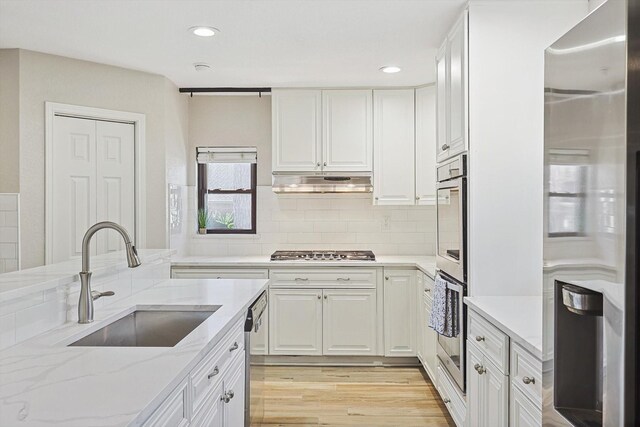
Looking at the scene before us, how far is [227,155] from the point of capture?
480 centimetres

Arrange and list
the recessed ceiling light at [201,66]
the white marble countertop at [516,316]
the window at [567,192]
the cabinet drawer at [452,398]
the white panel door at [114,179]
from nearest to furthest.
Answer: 1. the window at [567,192]
2. the white marble countertop at [516,316]
3. the cabinet drawer at [452,398]
4. the recessed ceiling light at [201,66]
5. the white panel door at [114,179]

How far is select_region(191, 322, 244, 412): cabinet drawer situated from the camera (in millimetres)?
1604

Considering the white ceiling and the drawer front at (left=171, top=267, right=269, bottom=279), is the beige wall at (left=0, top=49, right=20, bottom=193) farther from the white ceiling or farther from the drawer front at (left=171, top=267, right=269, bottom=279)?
the drawer front at (left=171, top=267, right=269, bottom=279)

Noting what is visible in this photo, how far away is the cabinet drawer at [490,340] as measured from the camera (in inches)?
77.7

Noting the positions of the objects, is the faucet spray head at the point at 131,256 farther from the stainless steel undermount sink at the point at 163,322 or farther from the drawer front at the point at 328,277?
the drawer front at the point at 328,277

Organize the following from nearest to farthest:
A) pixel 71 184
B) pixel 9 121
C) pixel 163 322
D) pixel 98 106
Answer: pixel 163 322 < pixel 9 121 < pixel 71 184 < pixel 98 106

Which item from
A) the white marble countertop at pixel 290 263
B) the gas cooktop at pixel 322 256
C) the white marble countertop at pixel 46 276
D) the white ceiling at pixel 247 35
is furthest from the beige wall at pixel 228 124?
the white marble countertop at pixel 46 276

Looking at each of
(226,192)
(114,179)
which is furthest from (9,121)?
(226,192)

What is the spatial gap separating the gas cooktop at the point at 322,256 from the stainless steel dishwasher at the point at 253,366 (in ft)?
4.59

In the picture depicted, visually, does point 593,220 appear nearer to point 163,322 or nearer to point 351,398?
point 163,322

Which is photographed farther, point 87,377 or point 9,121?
point 9,121

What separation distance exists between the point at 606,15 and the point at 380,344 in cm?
354

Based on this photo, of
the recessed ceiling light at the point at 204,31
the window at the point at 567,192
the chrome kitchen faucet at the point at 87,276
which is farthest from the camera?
the recessed ceiling light at the point at 204,31

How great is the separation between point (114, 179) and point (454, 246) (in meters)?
2.71
